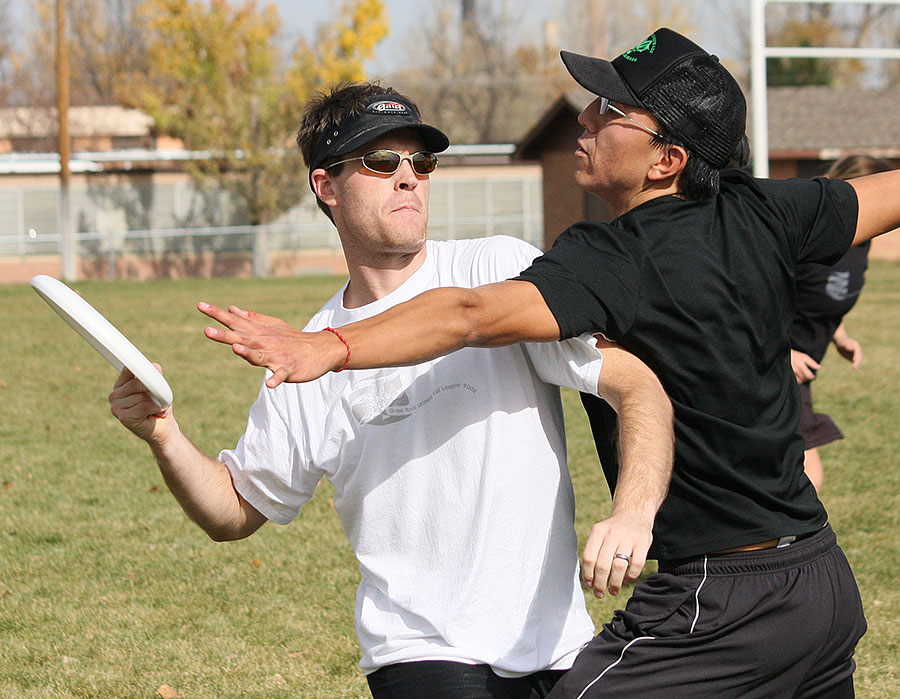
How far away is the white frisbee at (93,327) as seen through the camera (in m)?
2.38

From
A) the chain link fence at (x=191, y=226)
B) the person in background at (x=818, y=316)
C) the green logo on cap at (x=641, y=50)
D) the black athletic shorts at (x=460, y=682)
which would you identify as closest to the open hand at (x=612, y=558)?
the black athletic shorts at (x=460, y=682)

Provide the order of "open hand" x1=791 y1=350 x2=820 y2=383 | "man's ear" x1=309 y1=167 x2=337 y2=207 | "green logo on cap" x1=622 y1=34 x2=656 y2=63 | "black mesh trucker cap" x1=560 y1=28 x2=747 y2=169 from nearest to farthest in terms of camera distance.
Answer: "black mesh trucker cap" x1=560 y1=28 x2=747 y2=169
"green logo on cap" x1=622 y1=34 x2=656 y2=63
"man's ear" x1=309 y1=167 x2=337 y2=207
"open hand" x1=791 y1=350 x2=820 y2=383

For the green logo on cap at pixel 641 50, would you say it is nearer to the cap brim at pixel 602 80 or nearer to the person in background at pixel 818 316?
the cap brim at pixel 602 80

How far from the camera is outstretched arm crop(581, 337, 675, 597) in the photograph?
2.22 meters

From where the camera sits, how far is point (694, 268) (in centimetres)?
251

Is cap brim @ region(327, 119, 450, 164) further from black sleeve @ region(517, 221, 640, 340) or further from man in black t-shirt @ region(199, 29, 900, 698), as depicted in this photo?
black sleeve @ region(517, 221, 640, 340)

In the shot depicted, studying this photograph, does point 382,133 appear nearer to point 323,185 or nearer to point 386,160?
point 386,160

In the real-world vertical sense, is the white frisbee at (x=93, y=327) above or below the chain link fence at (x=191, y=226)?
above

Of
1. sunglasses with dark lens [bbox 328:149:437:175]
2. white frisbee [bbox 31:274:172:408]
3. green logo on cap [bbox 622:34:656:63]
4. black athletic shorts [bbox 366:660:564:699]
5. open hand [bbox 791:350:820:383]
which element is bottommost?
open hand [bbox 791:350:820:383]

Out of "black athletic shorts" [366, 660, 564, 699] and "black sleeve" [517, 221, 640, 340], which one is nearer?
"black sleeve" [517, 221, 640, 340]

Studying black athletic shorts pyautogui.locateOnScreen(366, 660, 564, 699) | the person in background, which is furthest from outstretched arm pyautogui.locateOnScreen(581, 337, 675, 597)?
the person in background

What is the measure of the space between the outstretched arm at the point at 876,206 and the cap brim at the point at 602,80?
63cm

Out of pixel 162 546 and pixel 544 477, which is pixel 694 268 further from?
pixel 162 546

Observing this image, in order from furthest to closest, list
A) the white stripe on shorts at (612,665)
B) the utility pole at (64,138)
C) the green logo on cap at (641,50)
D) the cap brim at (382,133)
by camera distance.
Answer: the utility pole at (64,138)
the cap brim at (382,133)
the green logo on cap at (641,50)
the white stripe on shorts at (612,665)
